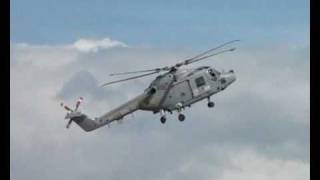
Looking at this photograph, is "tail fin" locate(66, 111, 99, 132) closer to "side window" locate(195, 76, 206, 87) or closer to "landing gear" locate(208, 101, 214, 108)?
"side window" locate(195, 76, 206, 87)

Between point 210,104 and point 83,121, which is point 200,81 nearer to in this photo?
point 210,104

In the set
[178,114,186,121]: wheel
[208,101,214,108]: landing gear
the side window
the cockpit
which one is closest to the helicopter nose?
the cockpit

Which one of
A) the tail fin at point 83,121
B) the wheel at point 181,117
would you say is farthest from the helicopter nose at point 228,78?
the tail fin at point 83,121

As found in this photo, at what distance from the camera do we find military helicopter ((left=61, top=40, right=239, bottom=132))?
24.0 meters

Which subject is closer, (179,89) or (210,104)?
(210,104)

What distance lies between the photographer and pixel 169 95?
24.3 metres

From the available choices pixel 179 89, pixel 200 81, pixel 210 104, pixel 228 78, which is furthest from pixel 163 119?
pixel 228 78

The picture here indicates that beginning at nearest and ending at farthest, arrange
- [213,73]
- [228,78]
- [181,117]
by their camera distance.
A: [181,117] → [213,73] → [228,78]

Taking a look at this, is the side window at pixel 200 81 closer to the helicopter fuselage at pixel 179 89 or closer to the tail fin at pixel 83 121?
the helicopter fuselage at pixel 179 89
